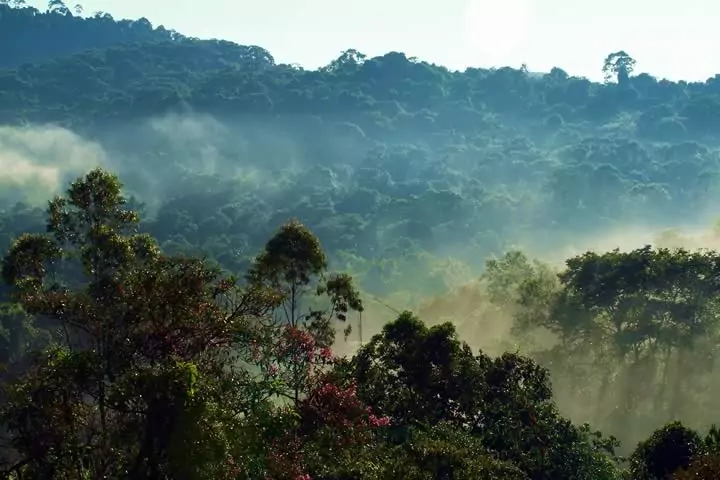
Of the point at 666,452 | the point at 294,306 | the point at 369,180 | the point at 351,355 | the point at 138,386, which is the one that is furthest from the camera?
the point at 369,180

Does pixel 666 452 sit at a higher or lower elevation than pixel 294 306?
lower

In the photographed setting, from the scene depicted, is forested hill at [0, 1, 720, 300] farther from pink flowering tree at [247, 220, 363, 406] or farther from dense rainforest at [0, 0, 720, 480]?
pink flowering tree at [247, 220, 363, 406]

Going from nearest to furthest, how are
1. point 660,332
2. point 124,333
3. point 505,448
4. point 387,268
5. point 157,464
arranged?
1. point 157,464
2. point 124,333
3. point 505,448
4. point 660,332
5. point 387,268

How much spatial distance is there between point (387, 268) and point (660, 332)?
6512 centimetres

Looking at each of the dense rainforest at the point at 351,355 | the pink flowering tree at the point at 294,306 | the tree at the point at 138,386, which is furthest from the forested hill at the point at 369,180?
the tree at the point at 138,386

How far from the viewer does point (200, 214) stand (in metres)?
130

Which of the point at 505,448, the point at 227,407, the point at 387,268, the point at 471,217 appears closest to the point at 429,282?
the point at 387,268

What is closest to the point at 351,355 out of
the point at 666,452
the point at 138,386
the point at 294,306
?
the point at 294,306

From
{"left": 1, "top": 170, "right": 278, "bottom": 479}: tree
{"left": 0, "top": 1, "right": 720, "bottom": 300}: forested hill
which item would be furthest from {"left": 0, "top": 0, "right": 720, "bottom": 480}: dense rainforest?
{"left": 0, "top": 1, "right": 720, "bottom": 300}: forested hill

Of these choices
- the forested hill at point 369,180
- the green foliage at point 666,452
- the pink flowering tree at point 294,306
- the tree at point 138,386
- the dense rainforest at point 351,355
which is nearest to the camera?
the tree at point 138,386

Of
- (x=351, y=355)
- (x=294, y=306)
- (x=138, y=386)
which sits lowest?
(x=138, y=386)

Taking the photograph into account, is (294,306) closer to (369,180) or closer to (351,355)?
(351,355)

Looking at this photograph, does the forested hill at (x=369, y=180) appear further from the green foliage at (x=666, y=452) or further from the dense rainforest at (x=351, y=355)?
the green foliage at (x=666, y=452)

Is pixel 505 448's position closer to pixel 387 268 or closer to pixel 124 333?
pixel 124 333
